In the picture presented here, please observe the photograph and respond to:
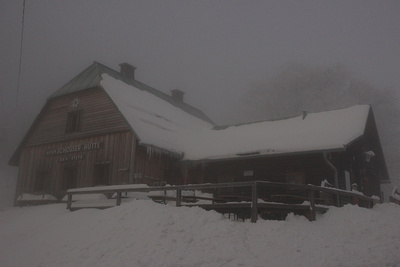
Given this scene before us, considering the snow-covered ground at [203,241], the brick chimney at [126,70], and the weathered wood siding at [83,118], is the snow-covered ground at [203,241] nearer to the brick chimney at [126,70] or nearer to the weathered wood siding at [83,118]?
the weathered wood siding at [83,118]

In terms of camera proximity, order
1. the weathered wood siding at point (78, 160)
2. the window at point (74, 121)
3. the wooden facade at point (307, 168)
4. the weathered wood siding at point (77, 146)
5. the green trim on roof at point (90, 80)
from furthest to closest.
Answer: the window at point (74, 121)
the green trim on roof at point (90, 80)
the weathered wood siding at point (77, 146)
the weathered wood siding at point (78, 160)
the wooden facade at point (307, 168)

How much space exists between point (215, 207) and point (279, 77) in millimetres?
32779

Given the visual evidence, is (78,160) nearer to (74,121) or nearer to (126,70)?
(74,121)

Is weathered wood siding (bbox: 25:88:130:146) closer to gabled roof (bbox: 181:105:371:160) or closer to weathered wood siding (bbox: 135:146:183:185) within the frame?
weathered wood siding (bbox: 135:146:183:185)

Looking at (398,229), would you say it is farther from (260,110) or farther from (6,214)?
(260,110)

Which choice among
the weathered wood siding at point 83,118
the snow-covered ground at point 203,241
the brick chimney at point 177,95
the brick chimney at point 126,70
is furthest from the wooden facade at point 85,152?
the brick chimney at point 177,95

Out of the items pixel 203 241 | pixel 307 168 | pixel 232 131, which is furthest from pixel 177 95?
pixel 203 241

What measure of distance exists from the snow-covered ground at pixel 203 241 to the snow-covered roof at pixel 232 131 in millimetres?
6142

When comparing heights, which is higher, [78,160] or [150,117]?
[150,117]

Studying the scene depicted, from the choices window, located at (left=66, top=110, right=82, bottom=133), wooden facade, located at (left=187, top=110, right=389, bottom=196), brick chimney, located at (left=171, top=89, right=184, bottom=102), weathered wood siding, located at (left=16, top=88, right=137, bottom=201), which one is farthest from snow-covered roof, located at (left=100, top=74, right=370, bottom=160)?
brick chimney, located at (left=171, top=89, right=184, bottom=102)

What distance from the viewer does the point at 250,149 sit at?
62.2ft

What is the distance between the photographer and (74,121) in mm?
22344

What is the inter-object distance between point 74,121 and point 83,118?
1.28 m

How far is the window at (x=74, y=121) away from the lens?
21828 millimetres
